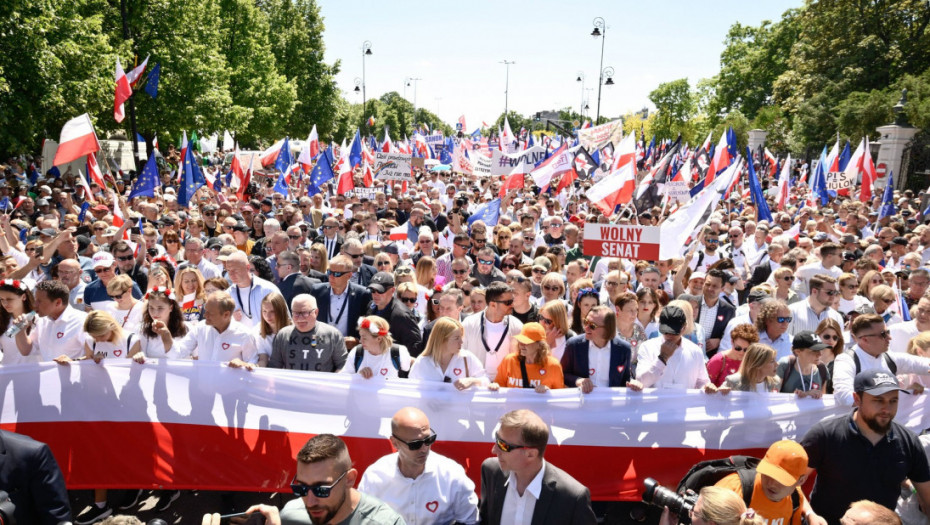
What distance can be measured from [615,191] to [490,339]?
4306 millimetres

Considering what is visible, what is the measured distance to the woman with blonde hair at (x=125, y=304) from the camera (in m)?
5.94

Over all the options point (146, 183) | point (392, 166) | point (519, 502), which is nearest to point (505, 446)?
point (519, 502)

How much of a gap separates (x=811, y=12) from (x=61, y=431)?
52003mm

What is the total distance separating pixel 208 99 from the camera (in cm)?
2655

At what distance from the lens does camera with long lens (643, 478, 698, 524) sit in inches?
135

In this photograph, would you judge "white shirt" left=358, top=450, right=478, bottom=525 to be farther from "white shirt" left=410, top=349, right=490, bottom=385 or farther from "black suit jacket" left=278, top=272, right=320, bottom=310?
"black suit jacket" left=278, top=272, right=320, bottom=310

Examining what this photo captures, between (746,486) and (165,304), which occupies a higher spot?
(165,304)

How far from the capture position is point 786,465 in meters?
3.50

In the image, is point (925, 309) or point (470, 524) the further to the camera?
point (925, 309)

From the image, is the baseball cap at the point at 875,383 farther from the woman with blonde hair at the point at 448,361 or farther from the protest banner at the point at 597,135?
the protest banner at the point at 597,135

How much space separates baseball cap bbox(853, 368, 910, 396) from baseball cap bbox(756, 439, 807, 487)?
66 centimetres

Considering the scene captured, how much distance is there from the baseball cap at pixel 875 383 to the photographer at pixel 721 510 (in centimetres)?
118

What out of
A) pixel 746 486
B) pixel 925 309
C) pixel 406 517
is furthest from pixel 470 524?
pixel 925 309

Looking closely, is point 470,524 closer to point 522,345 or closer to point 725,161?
point 522,345
